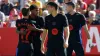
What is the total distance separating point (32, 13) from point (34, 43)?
0.89 meters

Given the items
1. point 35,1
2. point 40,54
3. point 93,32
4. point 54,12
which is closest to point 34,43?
point 40,54

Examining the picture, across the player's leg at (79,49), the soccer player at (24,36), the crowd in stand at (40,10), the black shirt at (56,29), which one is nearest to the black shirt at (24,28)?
the soccer player at (24,36)

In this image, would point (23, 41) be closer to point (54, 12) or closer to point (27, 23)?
point (27, 23)

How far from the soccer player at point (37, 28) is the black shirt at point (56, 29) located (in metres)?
0.27

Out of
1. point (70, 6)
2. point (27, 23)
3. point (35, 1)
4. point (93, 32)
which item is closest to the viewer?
point (27, 23)

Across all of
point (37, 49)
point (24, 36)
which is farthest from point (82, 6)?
point (24, 36)

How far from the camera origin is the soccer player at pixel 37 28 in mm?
11016

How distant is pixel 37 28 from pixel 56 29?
55 cm

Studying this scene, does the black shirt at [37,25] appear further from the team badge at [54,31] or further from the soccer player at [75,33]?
the soccer player at [75,33]

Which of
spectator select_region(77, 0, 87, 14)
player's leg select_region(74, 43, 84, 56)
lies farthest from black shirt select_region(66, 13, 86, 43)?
spectator select_region(77, 0, 87, 14)

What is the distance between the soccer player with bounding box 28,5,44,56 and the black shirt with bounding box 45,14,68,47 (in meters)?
0.27

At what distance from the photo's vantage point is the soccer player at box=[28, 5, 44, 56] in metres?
11.0

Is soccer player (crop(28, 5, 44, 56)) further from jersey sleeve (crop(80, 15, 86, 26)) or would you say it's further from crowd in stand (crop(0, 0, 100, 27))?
crowd in stand (crop(0, 0, 100, 27))

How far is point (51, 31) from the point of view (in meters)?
11.0
